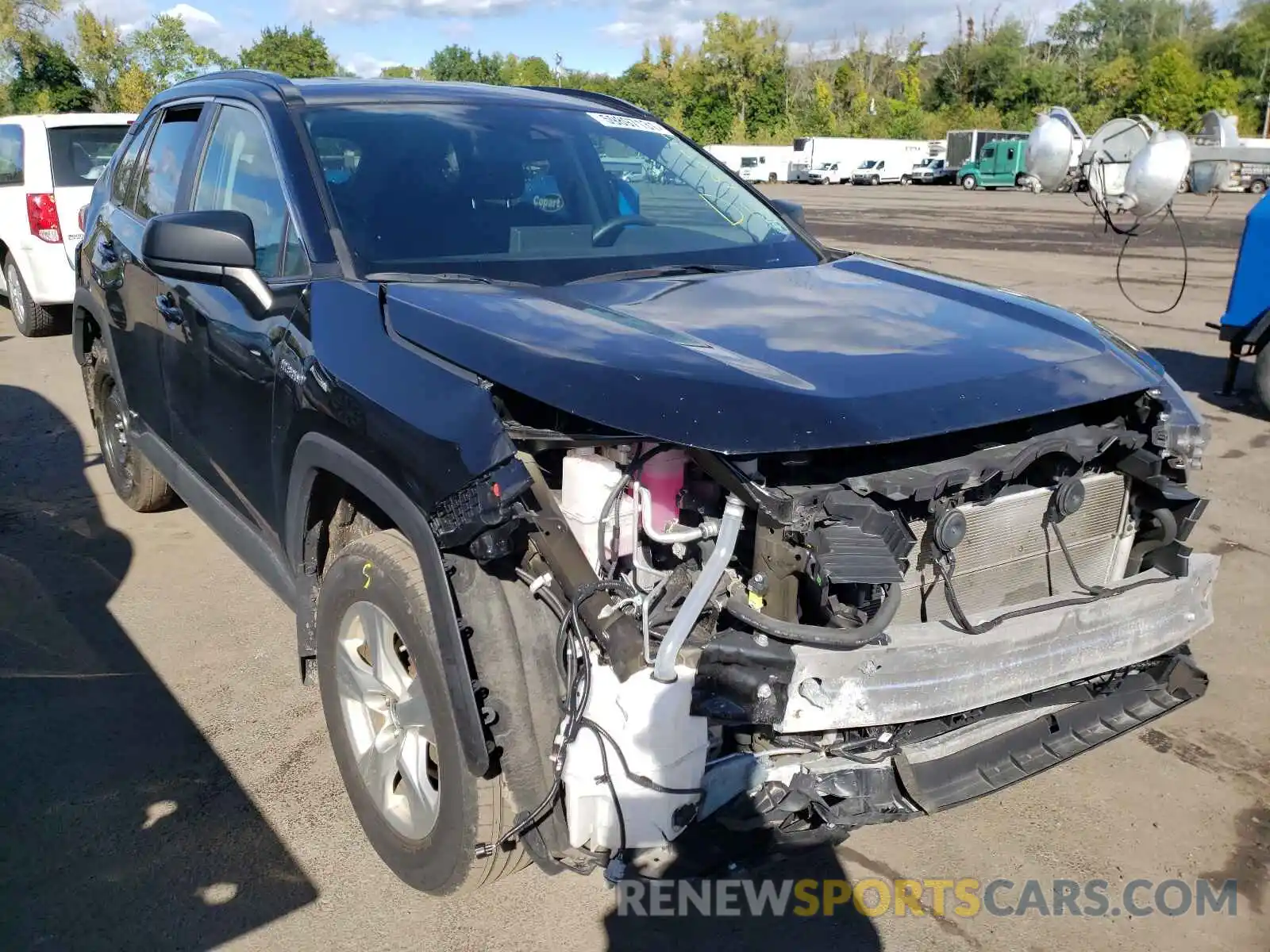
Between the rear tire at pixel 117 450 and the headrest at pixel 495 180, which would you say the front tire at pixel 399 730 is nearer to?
the headrest at pixel 495 180

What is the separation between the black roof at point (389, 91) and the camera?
11.2ft

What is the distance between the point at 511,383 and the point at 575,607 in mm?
494

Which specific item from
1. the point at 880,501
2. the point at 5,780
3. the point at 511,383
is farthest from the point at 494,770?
the point at 5,780

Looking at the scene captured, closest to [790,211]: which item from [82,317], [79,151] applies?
[82,317]

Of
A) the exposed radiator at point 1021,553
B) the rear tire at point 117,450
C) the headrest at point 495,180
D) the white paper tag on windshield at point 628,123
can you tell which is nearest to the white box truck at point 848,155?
the rear tire at point 117,450

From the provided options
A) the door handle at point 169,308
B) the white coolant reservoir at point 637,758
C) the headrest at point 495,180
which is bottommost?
the white coolant reservoir at point 637,758

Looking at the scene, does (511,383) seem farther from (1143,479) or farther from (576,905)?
(1143,479)

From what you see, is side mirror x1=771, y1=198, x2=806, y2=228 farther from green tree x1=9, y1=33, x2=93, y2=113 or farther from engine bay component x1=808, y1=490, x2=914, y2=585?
green tree x1=9, y1=33, x2=93, y2=113

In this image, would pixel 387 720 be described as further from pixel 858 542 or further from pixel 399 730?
pixel 858 542

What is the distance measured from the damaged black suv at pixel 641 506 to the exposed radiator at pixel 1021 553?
10 millimetres

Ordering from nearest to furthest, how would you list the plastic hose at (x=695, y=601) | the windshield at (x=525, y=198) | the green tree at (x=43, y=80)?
the plastic hose at (x=695, y=601) < the windshield at (x=525, y=198) < the green tree at (x=43, y=80)

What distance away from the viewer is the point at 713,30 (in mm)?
80375

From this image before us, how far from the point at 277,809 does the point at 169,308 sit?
179cm

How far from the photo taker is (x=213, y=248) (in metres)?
2.81
